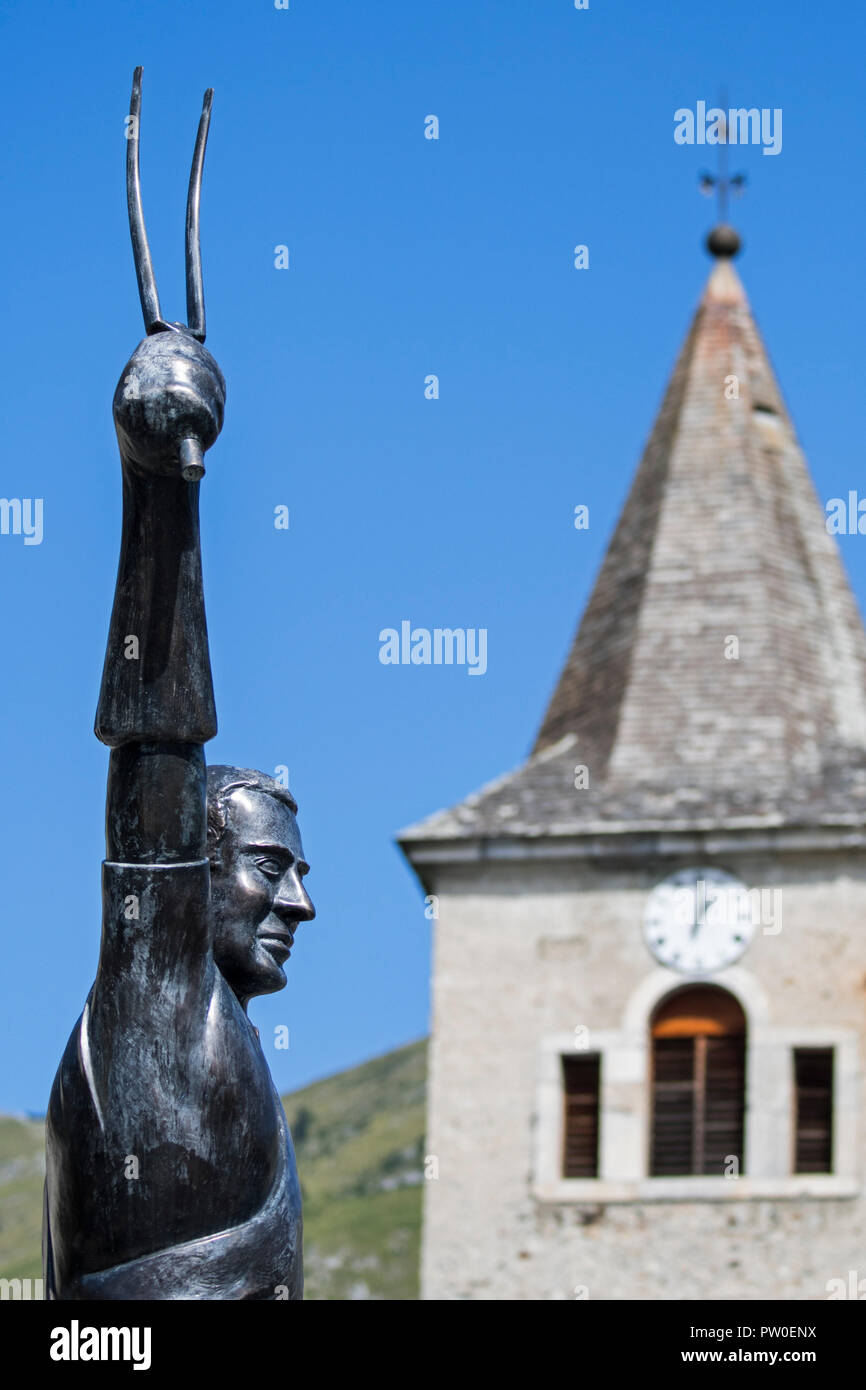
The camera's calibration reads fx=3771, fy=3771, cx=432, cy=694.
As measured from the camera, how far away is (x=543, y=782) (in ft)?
122

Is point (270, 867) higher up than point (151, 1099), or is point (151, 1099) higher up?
point (270, 867)

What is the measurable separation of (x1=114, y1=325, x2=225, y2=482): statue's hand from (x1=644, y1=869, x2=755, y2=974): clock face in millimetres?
31233

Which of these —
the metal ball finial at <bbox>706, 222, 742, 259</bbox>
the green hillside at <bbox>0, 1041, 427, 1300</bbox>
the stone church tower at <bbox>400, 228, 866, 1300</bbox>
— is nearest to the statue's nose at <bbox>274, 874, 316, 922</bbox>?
the stone church tower at <bbox>400, 228, 866, 1300</bbox>

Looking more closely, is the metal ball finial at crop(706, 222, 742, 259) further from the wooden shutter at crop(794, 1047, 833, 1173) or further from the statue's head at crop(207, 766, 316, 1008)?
the statue's head at crop(207, 766, 316, 1008)

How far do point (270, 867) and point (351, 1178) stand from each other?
3682 inches

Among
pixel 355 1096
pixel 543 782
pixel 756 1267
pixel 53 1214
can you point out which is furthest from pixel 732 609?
pixel 355 1096

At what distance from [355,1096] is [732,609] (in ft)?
239

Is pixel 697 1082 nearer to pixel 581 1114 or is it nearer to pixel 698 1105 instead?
pixel 698 1105

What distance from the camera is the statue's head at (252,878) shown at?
5.97 meters

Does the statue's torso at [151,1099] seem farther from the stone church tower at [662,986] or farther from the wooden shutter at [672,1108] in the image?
the wooden shutter at [672,1108]

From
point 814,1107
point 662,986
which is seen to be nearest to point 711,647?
point 662,986

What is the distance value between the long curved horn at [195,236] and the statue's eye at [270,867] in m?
0.90

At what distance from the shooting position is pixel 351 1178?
3888 inches
